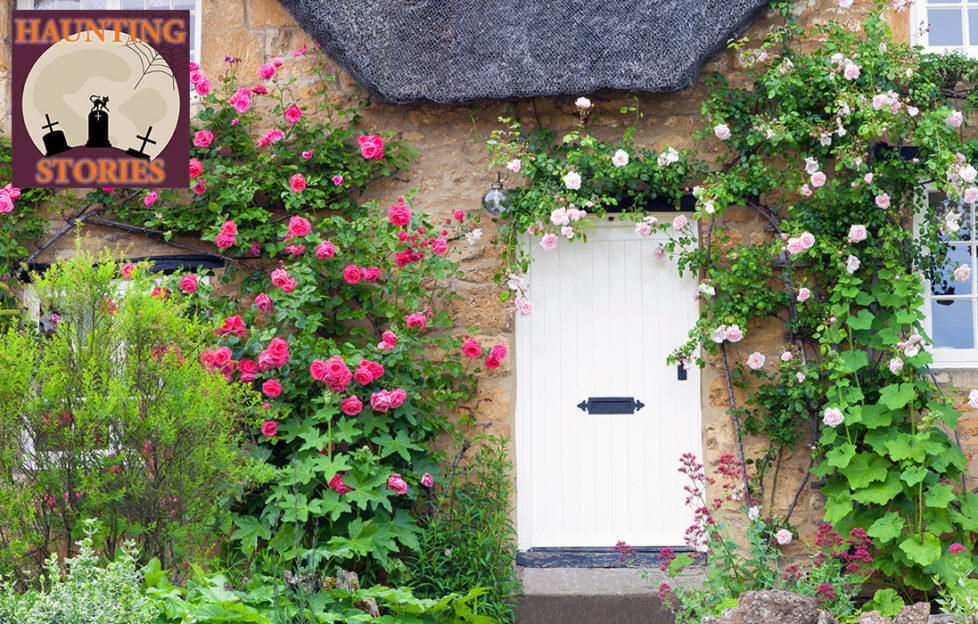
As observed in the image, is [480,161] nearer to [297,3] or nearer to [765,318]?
[297,3]

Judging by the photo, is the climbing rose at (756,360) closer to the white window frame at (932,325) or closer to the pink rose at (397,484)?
the white window frame at (932,325)

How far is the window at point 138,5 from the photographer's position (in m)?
5.48

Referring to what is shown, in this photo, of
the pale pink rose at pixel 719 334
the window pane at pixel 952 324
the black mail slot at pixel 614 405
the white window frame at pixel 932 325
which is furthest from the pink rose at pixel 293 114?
the window pane at pixel 952 324

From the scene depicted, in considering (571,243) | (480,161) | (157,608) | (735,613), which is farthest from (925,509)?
(157,608)

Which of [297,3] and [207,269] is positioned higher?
[297,3]

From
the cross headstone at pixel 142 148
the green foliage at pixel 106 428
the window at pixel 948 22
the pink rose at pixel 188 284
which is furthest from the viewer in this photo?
the cross headstone at pixel 142 148

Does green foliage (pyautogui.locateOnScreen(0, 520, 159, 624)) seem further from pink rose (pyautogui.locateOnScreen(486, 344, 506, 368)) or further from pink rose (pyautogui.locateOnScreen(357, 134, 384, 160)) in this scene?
pink rose (pyautogui.locateOnScreen(357, 134, 384, 160))

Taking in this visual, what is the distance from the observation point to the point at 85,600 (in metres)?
2.54

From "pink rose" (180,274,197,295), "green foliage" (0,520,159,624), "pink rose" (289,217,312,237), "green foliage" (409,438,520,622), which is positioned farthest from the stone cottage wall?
"green foliage" (0,520,159,624)

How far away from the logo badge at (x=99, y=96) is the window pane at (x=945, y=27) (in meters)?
4.39

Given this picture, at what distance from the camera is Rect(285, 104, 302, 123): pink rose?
16.6 feet

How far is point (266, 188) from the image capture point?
511 centimetres

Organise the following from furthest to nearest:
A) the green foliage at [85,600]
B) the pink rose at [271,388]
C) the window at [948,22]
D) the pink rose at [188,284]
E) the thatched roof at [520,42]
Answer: the window at [948,22] < the thatched roof at [520,42] < the pink rose at [188,284] < the pink rose at [271,388] < the green foliage at [85,600]

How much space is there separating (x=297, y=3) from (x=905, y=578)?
4.43 metres
